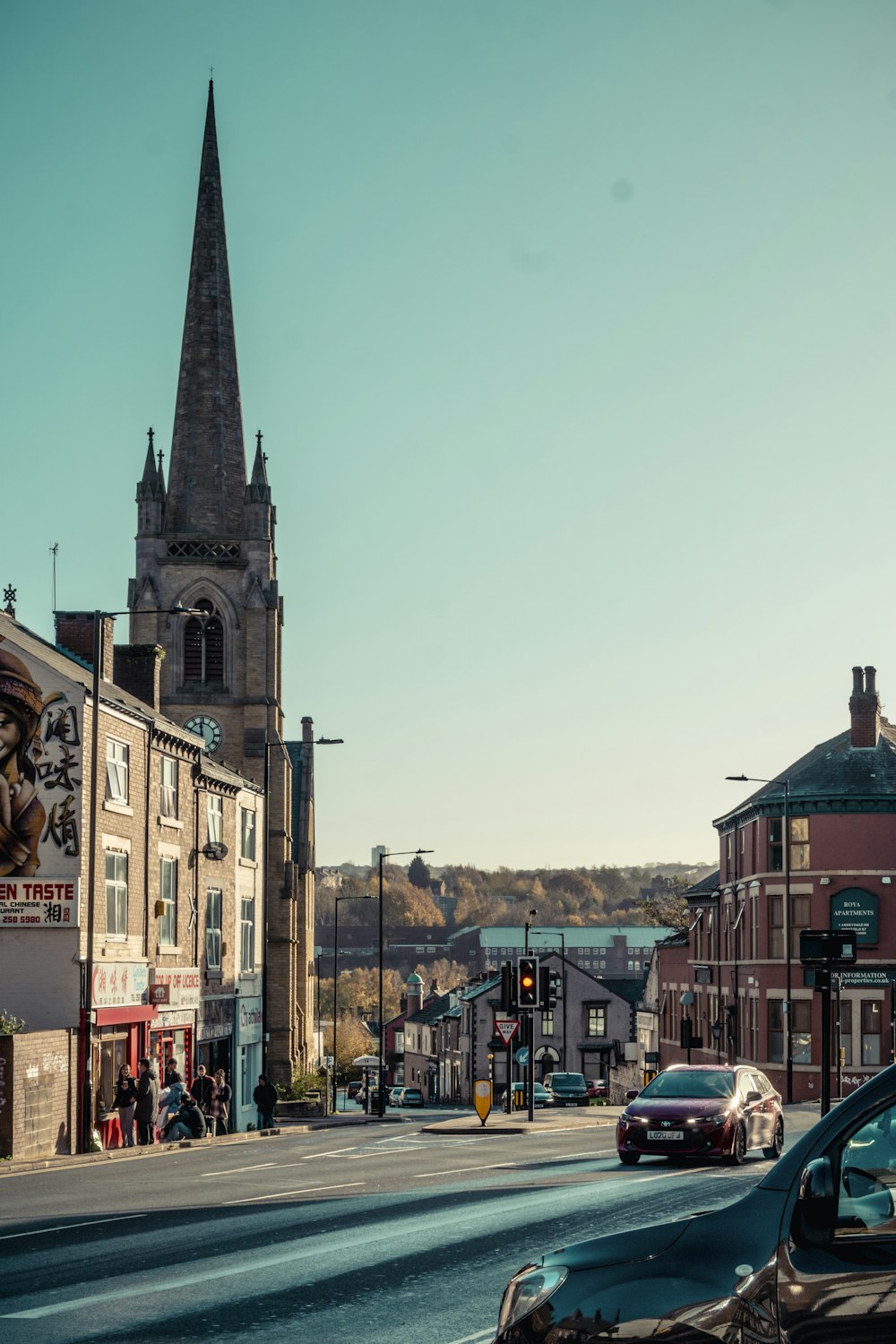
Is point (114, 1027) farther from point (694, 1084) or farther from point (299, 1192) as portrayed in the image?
point (299, 1192)

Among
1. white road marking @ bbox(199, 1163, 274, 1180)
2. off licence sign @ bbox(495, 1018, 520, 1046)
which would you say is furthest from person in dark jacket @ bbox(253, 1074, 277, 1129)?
white road marking @ bbox(199, 1163, 274, 1180)

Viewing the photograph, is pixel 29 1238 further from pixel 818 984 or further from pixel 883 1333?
pixel 818 984

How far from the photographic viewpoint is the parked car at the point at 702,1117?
72.2 ft

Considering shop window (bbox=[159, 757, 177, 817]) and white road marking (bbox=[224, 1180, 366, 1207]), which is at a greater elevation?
shop window (bbox=[159, 757, 177, 817])

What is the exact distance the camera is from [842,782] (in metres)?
59.7

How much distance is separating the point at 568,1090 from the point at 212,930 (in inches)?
1347

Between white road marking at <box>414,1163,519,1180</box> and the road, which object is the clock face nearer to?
the road

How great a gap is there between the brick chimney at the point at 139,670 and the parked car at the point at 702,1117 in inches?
1111

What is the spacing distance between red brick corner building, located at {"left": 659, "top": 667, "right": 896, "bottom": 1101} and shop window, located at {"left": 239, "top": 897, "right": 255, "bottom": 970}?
57.4 feet

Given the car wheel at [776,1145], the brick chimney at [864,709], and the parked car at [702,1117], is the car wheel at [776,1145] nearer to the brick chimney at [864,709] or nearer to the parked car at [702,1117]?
the parked car at [702,1117]

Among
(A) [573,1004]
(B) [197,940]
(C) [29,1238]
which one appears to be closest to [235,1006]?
(B) [197,940]

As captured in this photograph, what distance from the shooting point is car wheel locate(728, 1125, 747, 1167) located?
2216 cm

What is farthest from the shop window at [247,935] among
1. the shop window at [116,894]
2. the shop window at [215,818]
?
the shop window at [116,894]

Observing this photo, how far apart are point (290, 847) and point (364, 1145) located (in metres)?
46.5
